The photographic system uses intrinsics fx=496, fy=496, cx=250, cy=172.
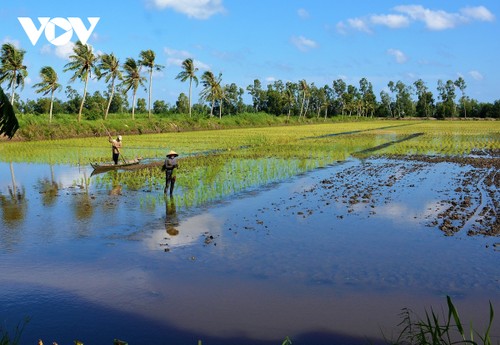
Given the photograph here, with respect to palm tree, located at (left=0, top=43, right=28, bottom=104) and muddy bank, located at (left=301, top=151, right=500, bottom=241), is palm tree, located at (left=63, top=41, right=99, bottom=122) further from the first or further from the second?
muddy bank, located at (left=301, top=151, right=500, bottom=241)

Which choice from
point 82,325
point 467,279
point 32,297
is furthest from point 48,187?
point 467,279

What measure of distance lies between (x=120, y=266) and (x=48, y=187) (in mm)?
9098

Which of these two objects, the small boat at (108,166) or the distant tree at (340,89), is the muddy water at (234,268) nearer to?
the small boat at (108,166)

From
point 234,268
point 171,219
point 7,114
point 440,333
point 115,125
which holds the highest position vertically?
point 7,114

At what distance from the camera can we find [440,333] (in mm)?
3873

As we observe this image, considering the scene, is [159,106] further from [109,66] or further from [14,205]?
[14,205]

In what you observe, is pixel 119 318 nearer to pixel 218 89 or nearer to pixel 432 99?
pixel 218 89

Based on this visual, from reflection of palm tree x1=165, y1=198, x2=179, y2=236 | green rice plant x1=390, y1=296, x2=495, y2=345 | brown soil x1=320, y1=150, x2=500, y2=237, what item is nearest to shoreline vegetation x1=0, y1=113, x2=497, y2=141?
reflection of palm tree x1=165, y1=198, x2=179, y2=236

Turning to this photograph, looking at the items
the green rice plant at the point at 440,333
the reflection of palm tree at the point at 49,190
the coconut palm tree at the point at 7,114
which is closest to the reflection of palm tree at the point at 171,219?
the reflection of palm tree at the point at 49,190

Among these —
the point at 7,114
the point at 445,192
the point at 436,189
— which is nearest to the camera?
the point at 7,114

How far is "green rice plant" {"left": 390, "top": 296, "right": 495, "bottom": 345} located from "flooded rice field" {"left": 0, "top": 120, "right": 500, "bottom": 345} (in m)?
0.20

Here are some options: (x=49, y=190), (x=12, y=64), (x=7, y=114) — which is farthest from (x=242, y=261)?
(x=12, y=64)

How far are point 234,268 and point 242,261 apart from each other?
0.37 metres

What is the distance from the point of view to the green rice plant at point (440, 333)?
294 cm
